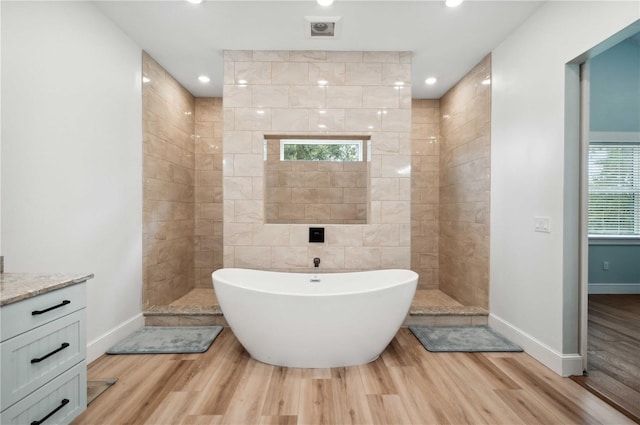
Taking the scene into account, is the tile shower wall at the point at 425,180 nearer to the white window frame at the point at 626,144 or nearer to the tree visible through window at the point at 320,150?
the tree visible through window at the point at 320,150

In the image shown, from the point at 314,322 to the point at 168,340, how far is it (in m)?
1.42

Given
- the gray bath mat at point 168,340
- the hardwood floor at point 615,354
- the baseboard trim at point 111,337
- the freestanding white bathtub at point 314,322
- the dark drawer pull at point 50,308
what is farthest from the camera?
the gray bath mat at point 168,340

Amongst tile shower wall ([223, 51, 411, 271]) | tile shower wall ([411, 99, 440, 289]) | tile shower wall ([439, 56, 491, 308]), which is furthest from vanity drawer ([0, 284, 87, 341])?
tile shower wall ([411, 99, 440, 289])

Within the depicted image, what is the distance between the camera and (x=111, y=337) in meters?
2.60

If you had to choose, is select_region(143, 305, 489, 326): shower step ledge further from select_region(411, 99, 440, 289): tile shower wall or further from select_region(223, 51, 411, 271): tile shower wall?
select_region(411, 99, 440, 289): tile shower wall

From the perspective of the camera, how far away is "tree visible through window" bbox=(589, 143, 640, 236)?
13.8 ft

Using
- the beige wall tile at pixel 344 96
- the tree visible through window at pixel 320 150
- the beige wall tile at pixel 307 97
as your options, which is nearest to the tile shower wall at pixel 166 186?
the tree visible through window at pixel 320 150

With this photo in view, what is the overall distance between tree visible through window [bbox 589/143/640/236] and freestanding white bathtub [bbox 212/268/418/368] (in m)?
3.64

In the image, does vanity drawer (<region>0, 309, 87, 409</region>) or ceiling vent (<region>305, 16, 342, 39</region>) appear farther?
ceiling vent (<region>305, 16, 342, 39</region>)

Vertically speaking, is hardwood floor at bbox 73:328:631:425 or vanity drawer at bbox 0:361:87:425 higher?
vanity drawer at bbox 0:361:87:425

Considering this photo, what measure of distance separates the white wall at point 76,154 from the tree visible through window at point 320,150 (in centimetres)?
156

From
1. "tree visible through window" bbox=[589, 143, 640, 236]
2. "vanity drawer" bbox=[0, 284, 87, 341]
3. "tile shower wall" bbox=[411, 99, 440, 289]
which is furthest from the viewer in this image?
"tile shower wall" bbox=[411, 99, 440, 289]

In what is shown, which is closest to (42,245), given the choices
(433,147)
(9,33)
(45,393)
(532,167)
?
(45,393)

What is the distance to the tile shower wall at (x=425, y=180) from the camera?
432 centimetres
